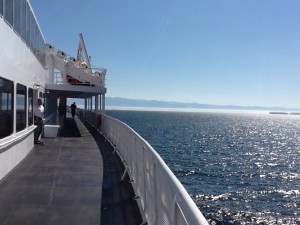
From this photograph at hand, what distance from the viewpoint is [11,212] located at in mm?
5473

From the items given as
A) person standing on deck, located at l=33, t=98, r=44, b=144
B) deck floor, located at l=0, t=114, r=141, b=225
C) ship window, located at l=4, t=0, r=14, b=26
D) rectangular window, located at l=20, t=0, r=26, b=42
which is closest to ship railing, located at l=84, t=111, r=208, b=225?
deck floor, located at l=0, t=114, r=141, b=225

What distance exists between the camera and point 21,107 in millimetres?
10203

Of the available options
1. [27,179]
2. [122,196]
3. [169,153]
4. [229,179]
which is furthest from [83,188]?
[169,153]

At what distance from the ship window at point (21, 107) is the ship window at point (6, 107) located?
0.92 m

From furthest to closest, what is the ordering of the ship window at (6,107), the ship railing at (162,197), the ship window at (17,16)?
the ship window at (17,16), the ship window at (6,107), the ship railing at (162,197)

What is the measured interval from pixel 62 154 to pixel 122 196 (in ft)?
18.0

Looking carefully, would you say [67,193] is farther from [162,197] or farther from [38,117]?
[38,117]

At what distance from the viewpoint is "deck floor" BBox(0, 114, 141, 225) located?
17.4 feet

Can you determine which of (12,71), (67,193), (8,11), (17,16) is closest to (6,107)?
(12,71)

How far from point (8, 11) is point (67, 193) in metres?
4.27

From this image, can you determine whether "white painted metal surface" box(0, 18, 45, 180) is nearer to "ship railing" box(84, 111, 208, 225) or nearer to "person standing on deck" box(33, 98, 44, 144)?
"person standing on deck" box(33, 98, 44, 144)

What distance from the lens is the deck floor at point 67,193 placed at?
209 inches

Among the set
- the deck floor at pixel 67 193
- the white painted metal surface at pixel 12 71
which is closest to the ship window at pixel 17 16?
the white painted metal surface at pixel 12 71

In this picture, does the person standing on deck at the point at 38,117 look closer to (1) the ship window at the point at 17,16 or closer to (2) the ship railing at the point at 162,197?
(1) the ship window at the point at 17,16
